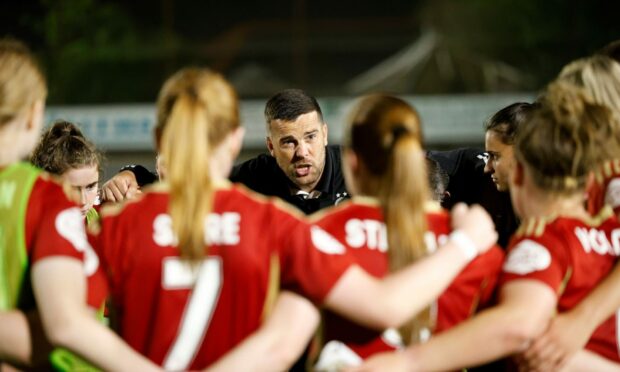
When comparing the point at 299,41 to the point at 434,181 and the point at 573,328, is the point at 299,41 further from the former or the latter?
the point at 573,328

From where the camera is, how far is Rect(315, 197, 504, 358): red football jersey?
2.42m

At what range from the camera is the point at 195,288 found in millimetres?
2293

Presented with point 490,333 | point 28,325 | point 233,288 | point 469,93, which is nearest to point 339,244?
point 233,288

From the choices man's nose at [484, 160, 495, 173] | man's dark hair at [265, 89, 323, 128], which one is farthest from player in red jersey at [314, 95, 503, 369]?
man's dark hair at [265, 89, 323, 128]

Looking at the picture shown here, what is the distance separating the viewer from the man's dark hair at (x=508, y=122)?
411cm

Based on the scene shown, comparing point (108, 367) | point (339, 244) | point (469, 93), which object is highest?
point (469, 93)

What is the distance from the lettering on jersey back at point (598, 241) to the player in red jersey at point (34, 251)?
1174 mm

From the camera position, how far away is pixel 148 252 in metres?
2.29

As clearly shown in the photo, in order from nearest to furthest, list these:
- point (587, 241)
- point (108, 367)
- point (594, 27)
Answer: point (108, 367) → point (587, 241) → point (594, 27)

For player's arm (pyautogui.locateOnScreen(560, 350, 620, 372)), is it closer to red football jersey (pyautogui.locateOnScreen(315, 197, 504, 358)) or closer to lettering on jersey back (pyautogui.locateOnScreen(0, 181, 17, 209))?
red football jersey (pyautogui.locateOnScreen(315, 197, 504, 358))

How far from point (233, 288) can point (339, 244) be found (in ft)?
0.93

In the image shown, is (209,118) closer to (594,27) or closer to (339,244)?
(339,244)

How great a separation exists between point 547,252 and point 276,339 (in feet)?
2.42

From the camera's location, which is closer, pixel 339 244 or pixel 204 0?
pixel 339 244
